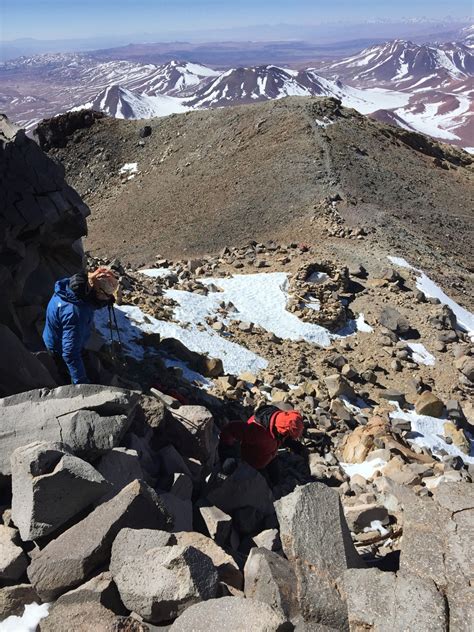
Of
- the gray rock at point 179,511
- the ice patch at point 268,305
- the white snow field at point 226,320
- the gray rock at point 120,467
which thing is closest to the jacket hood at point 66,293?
the gray rock at point 120,467

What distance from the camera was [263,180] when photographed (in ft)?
90.7

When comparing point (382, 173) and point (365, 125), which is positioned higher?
point (365, 125)

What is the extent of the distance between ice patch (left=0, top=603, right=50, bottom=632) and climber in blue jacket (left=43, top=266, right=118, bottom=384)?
285 cm

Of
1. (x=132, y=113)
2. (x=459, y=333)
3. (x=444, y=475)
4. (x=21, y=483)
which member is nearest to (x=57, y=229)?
(x=21, y=483)

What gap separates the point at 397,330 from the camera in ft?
48.9

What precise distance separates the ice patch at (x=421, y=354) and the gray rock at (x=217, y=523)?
9313 mm

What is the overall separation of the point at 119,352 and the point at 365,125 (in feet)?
87.7

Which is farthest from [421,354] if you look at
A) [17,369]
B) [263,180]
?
[263,180]

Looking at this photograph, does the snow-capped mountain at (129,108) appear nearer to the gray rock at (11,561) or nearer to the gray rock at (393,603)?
the gray rock at (11,561)

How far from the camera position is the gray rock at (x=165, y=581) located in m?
4.10

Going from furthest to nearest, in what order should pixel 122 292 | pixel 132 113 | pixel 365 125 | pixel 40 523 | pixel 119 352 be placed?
pixel 132 113, pixel 365 125, pixel 122 292, pixel 119 352, pixel 40 523

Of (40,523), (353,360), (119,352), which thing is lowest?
(353,360)

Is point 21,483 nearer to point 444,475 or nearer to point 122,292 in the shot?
point 444,475

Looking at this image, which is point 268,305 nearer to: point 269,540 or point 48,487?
point 269,540
